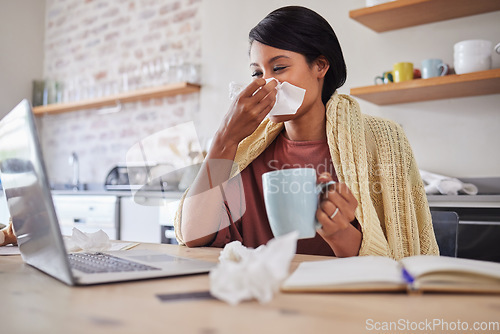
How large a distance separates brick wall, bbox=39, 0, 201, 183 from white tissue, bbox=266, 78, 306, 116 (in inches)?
85.9

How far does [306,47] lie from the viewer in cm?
145

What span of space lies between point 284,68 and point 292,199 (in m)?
0.79

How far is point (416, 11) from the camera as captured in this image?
8.29ft

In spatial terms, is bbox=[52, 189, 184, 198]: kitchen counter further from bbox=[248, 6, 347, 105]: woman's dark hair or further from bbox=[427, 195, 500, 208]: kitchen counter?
bbox=[248, 6, 347, 105]: woman's dark hair

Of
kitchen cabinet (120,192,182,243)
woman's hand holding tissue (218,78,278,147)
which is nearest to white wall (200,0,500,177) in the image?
kitchen cabinet (120,192,182,243)

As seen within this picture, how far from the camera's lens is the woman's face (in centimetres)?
142

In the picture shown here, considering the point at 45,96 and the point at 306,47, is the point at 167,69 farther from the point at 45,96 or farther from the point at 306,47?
the point at 306,47

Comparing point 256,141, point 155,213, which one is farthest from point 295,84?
point 155,213

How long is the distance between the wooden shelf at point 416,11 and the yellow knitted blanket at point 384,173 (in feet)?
4.16

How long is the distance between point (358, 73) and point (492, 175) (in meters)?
0.96

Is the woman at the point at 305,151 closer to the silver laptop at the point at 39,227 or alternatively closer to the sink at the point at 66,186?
the silver laptop at the point at 39,227

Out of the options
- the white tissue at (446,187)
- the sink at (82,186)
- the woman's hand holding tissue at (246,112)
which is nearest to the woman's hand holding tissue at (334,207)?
the woman's hand holding tissue at (246,112)

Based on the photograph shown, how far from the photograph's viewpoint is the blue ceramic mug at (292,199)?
71 centimetres

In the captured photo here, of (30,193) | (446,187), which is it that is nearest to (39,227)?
(30,193)
